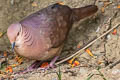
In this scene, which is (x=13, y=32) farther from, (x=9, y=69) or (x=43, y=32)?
(x=9, y=69)

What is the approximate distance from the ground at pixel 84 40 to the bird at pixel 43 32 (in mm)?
284

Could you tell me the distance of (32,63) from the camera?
4.46 meters

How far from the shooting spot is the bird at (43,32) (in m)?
3.70

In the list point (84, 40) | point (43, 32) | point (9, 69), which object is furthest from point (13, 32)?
point (84, 40)

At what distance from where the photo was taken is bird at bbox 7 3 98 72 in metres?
3.70

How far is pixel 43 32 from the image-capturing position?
13.1 ft

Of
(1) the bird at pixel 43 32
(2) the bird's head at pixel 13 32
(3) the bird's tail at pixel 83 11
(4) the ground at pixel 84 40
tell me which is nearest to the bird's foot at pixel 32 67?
(1) the bird at pixel 43 32

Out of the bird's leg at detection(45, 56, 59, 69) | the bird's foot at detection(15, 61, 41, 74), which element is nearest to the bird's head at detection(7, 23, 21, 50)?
the bird's foot at detection(15, 61, 41, 74)

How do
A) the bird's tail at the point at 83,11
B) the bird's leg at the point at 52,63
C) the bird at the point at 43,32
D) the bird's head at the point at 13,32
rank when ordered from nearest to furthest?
1. the bird's head at the point at 13,32
2. the bird at the point at 43,32
3. the bird's leg at the point at 52,63
4. the bird's tail at the point at 83,11

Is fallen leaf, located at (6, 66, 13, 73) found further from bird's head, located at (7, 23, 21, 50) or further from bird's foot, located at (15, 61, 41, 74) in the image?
bird's head, located at (7, 23, 21, 50)

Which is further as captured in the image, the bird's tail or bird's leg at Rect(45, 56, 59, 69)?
the bird's tail

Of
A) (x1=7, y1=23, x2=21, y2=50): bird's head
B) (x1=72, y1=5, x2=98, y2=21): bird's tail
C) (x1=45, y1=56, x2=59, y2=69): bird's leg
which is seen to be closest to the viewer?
(x1=7, y1=23, x2=21, y2=50): bird's head

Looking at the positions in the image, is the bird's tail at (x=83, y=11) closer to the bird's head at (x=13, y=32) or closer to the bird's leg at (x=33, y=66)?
the bird's leg at (x=33, y=66)

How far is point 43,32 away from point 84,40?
3.07 ft
